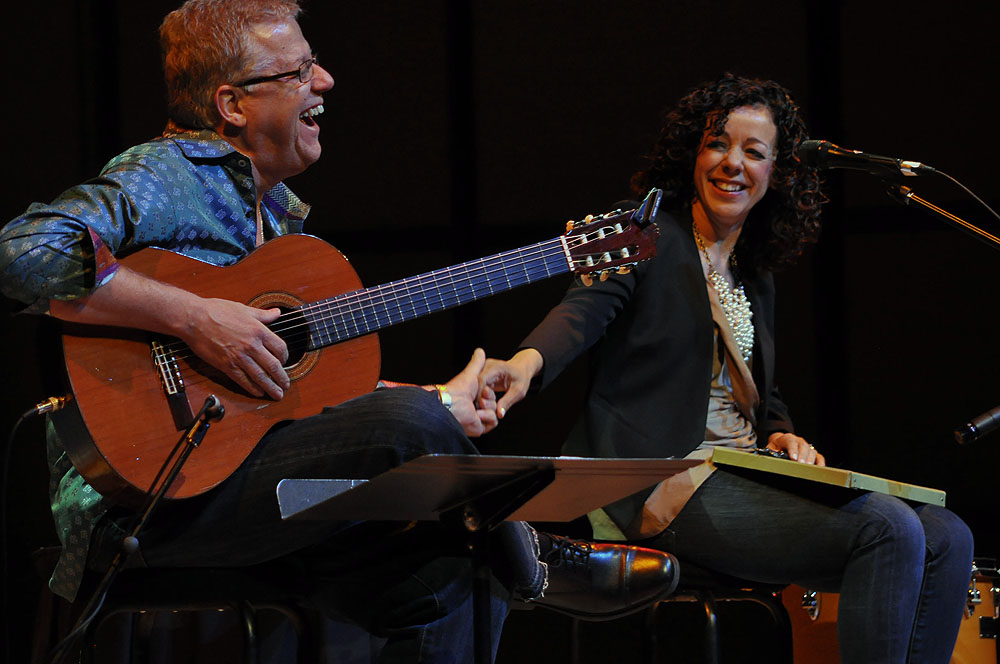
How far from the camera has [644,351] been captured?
264cm

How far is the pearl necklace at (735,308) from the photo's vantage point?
279cm

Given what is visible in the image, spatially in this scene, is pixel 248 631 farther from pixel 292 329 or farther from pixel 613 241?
pixel 613 241

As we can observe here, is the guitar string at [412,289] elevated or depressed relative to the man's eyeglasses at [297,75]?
depressed

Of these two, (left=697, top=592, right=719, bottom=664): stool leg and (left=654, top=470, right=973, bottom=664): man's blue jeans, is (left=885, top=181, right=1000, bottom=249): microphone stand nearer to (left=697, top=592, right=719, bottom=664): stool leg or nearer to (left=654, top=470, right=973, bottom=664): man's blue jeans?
(left=654, top=470, right=973, bottom=664): man's blue jeans

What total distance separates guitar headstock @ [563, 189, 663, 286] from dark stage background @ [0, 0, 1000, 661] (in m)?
1.71

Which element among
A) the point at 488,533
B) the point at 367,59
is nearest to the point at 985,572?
the point at 488,533

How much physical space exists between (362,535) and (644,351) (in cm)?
105

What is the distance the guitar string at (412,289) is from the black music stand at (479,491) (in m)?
0.57

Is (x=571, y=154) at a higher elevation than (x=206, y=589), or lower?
higher

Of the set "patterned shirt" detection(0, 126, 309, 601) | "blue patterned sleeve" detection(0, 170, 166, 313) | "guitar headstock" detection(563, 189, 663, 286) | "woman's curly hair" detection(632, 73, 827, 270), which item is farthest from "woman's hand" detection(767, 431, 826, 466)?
"blue patterned sleeve" detection(0, 170, 166, 313)

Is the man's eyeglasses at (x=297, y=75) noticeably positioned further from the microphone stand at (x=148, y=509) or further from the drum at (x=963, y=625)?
the drum at (x=963, y=625)

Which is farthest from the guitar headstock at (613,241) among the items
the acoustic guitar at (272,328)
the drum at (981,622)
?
the drum at (981,622)

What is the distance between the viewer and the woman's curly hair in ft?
9.45

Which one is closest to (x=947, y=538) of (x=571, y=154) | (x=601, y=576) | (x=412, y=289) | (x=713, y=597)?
(x=713, y=597)
